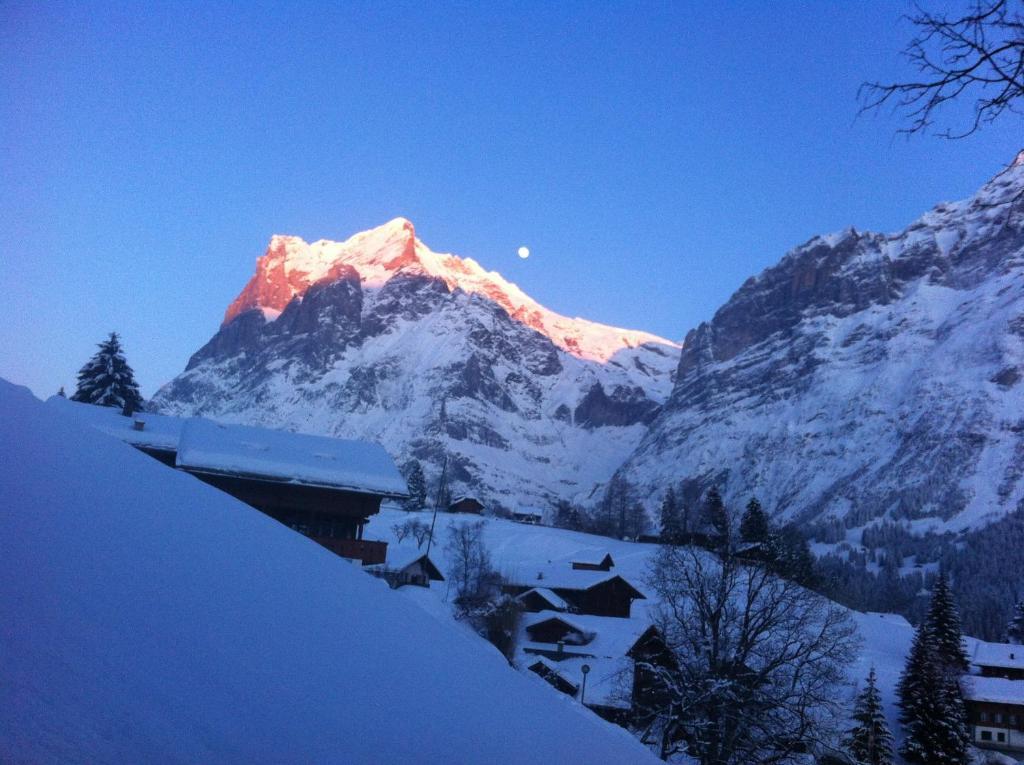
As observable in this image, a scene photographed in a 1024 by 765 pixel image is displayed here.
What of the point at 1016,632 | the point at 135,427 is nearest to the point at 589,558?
the point at 1016,632

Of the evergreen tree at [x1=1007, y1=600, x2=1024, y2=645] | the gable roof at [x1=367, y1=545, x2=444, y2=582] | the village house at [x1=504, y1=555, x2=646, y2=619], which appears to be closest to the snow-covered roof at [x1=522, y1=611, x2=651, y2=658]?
the village house at [x1=504, y1=555, x2=646, y2=619]

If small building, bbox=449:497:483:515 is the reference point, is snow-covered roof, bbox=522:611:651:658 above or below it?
below

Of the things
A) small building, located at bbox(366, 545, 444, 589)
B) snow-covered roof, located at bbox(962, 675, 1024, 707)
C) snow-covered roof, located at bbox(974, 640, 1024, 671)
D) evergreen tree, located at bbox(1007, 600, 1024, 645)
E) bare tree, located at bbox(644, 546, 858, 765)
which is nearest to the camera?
bare tree, located at bbox(644, 546, 858, 765)

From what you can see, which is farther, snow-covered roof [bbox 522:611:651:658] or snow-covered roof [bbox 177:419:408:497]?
snow-covered roof [bbox 522:611:651:658]

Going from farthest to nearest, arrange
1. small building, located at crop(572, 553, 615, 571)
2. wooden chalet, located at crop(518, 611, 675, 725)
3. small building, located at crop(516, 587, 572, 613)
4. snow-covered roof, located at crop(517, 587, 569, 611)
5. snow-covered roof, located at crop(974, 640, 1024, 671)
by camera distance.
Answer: small building, located at crop(572, 553, 615, 571)
snow-covered roof, located at crop(974, 640, 1024, 671)
small building, located at crop(516, 587, 572, 613)
snow-covered roof, located at crop(517, 587, 569, 611)
wooden chalet, located at crop(518, 611, 675, 725)

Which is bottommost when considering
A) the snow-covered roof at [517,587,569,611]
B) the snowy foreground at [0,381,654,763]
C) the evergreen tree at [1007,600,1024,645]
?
the evergreen tree at [1007,600,1024,645]

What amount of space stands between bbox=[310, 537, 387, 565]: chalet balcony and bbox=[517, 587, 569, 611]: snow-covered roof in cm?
2755

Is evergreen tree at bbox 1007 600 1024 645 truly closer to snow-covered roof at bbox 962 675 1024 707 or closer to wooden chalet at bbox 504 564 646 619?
snow-covered roof at bbox 962 675 1024 707

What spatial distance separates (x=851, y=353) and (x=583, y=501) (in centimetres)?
6693

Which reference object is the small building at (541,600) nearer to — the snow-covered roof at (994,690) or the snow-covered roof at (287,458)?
the snow-covered roof at (994,690)

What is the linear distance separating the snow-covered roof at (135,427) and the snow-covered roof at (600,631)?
21044 millimetres

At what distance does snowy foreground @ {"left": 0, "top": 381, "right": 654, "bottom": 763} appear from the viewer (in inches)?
66.7

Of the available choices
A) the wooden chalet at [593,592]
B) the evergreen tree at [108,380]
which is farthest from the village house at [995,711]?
the evergreen tree at [108,380]

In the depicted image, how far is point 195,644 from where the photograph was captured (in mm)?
2148
